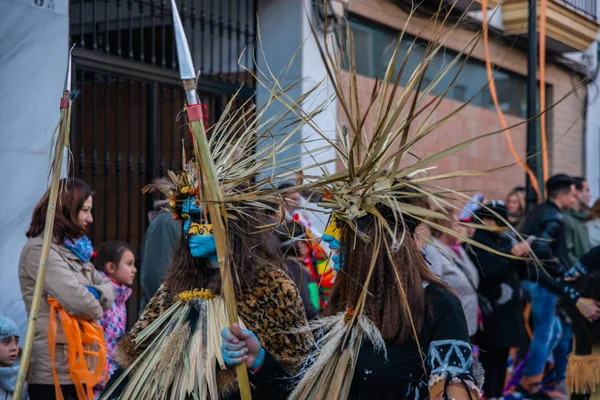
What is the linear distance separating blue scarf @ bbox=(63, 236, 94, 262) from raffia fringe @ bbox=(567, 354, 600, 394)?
2.83 m

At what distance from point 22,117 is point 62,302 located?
5.88ft

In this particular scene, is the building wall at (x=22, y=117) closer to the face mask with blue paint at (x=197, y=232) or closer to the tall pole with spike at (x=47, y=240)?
the face mask with blue paint at (x=197, y=232)

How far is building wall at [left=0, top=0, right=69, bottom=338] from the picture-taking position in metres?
5.71

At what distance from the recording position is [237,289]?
3.42 metres

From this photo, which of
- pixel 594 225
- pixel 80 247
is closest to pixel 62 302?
pixel 80 247

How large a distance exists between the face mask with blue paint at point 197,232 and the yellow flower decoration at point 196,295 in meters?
0.14


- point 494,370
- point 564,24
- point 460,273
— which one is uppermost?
point 564,24

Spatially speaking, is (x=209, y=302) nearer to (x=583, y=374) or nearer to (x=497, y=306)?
(x=583, y=374)

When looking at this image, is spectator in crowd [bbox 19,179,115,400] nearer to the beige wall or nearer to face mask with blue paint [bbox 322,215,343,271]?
face mask with blue paint [bbox 322,215,343,271]

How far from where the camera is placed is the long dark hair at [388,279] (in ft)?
9.76

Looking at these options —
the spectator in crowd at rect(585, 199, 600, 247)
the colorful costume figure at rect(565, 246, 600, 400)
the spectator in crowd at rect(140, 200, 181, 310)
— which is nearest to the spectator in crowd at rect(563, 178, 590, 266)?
the spectator in crowd at rect(585, 199, 600, 247)

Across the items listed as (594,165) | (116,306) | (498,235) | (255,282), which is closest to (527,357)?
(498,235)

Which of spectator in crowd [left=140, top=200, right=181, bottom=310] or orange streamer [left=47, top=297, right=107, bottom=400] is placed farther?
spectator in crowd [left=140, top=200, right=181, bottom=310]

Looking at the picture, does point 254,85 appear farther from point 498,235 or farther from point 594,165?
point 594,165
